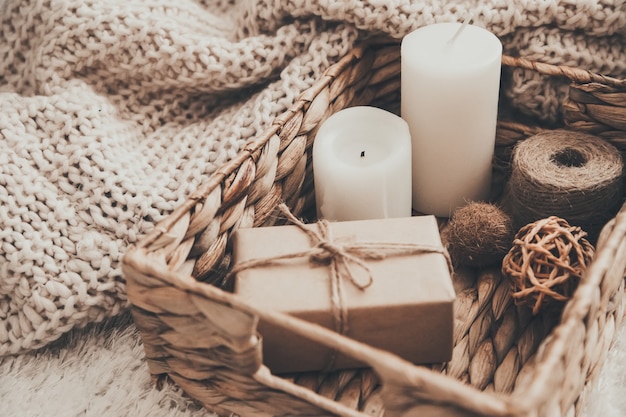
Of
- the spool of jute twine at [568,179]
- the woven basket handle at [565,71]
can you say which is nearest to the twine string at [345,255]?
the spool of jute twine at [568,179]

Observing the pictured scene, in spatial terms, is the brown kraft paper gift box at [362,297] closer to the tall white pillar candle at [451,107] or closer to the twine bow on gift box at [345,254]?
the twine bow on gift box at [345,254]

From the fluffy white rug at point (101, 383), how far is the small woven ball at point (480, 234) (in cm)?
13

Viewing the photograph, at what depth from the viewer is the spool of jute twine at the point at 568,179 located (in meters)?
0.65

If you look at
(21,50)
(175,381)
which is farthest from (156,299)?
(21,50)

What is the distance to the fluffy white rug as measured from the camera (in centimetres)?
64

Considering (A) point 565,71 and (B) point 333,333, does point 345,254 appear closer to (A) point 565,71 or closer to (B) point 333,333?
(B) point 333,333

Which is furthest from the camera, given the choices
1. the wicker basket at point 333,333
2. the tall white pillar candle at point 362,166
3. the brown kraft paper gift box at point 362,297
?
the tall white pillar candle at point 362,166

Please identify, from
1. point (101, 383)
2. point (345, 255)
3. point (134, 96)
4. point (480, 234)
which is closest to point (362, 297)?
point (345, 255)

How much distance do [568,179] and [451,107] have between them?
0.13 metres

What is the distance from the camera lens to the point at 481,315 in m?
0.68

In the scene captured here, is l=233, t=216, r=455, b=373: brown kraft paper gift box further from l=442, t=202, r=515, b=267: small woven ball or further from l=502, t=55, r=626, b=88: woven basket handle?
l=502, t=55, r=626, b=88: woven basket handle

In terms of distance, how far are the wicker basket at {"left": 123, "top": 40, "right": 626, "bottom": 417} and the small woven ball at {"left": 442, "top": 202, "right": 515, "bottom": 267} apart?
0.02 metres

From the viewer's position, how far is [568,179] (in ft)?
2.15

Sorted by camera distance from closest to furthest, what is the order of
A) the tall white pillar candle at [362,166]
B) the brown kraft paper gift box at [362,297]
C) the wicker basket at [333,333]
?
the wicker basket at [333,333] → the brown kraft paper gift box at [362,297] → the tall white pillar candle at [362,166]
